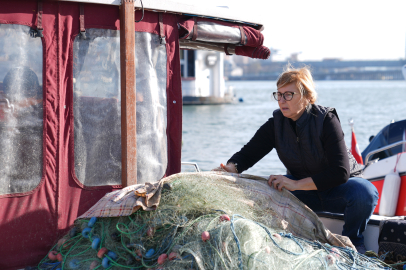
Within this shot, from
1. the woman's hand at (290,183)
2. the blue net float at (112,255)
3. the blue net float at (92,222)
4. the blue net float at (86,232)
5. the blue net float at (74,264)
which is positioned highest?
the woman's hand at (290,183)

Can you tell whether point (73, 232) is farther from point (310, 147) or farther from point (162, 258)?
point (310, 147)

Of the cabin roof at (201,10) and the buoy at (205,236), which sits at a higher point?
the cabin roof at (201,10)

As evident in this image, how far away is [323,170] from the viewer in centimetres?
366

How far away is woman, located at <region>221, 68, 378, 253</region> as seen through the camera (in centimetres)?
352

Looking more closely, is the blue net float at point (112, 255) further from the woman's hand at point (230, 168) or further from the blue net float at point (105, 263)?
the woman's hand at point (230, 168)

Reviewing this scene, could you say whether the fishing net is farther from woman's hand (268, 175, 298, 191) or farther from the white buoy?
→ the white buoy

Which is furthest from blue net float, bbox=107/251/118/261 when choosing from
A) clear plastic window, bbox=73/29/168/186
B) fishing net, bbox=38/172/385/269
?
clear plastic window, bbox=73/29/168/186

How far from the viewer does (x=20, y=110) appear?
12.1 ft

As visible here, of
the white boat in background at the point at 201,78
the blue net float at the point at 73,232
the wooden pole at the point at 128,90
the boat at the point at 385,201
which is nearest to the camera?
the blue net float at the point at 73,232

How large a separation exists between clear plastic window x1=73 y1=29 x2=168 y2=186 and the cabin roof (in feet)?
0.87

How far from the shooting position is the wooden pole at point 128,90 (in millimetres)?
3822

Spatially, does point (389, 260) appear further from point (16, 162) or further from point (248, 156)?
point (16, 162)

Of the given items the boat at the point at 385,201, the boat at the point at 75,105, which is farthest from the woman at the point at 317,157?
the boat at the point at 75,105

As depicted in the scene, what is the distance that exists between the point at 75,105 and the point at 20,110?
0.44 meters
